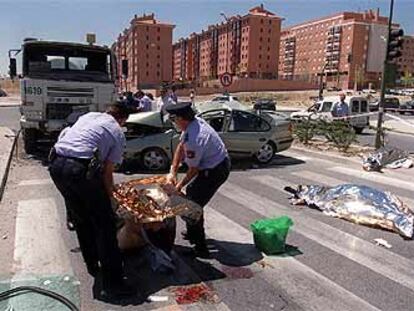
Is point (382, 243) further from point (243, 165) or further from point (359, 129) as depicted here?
point (359, 129)

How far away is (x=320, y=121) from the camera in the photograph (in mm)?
15195

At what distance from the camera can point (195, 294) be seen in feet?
13.7

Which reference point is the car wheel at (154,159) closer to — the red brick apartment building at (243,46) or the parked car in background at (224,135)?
the parked car in background at (224,135)

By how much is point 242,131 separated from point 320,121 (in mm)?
4939

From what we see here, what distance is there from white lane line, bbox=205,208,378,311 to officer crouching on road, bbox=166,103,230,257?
0.64 metres

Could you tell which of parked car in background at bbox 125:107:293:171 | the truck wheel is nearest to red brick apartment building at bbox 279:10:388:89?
parked car in background at bbox 125:107:293:171

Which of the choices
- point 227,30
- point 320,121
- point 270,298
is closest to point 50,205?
point 270,298

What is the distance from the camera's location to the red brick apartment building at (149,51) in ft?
347

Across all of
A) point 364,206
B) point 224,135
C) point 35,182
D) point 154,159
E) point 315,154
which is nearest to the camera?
point 364,206

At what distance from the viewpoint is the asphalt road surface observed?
161 inches

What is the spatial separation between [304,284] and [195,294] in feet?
3.50

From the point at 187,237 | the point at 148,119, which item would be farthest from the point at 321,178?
the point at 187,237

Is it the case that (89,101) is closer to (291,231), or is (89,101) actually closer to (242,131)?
(242,131)

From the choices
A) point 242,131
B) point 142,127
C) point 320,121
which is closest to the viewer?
point 142,127
